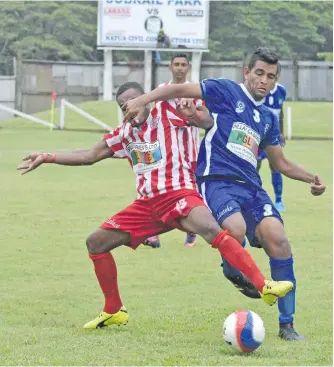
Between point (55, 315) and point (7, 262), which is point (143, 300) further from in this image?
point (7, 262)

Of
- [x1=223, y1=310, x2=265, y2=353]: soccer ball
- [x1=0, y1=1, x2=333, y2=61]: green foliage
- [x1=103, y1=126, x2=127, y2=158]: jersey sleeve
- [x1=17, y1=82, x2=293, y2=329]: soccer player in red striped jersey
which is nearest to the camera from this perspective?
[x1=223, y1=310, x2=265, y2=353]: soccer ball

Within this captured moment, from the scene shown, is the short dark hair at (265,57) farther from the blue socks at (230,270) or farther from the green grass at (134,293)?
the green grass at (134,293)

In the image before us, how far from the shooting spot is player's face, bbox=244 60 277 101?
7.55 metres

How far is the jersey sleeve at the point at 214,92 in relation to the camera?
7617 millimetres

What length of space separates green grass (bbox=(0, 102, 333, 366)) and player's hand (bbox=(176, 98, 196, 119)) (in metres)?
1.53

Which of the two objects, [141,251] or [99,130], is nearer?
[141,251]

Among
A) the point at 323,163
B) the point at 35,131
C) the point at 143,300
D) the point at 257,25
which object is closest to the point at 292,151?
the point at 323,163

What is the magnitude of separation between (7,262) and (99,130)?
27620mm

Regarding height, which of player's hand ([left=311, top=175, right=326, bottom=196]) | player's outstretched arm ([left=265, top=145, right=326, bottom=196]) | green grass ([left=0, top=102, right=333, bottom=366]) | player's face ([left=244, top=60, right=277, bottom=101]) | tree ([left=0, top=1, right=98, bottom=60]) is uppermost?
tree ([left=0, top=1, right=98, bottom=60])

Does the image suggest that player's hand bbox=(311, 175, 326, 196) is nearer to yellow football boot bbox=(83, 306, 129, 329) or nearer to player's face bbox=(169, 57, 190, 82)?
yellow football boot bbox=(83, 306, 129, 329)

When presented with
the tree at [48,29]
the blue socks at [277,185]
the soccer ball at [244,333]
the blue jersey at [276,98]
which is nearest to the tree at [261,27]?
the tree at [48,29]

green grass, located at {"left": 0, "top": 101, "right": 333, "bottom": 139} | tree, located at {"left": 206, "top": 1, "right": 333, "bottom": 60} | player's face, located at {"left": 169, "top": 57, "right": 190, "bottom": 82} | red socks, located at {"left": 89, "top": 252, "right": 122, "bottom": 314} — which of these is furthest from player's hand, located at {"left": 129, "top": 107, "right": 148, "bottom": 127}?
tree, located at {"left": 206, "top": 1, "right": 333, "bottom": 60}

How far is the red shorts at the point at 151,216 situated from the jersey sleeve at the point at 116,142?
432mm

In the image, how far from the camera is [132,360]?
653 centimetres
